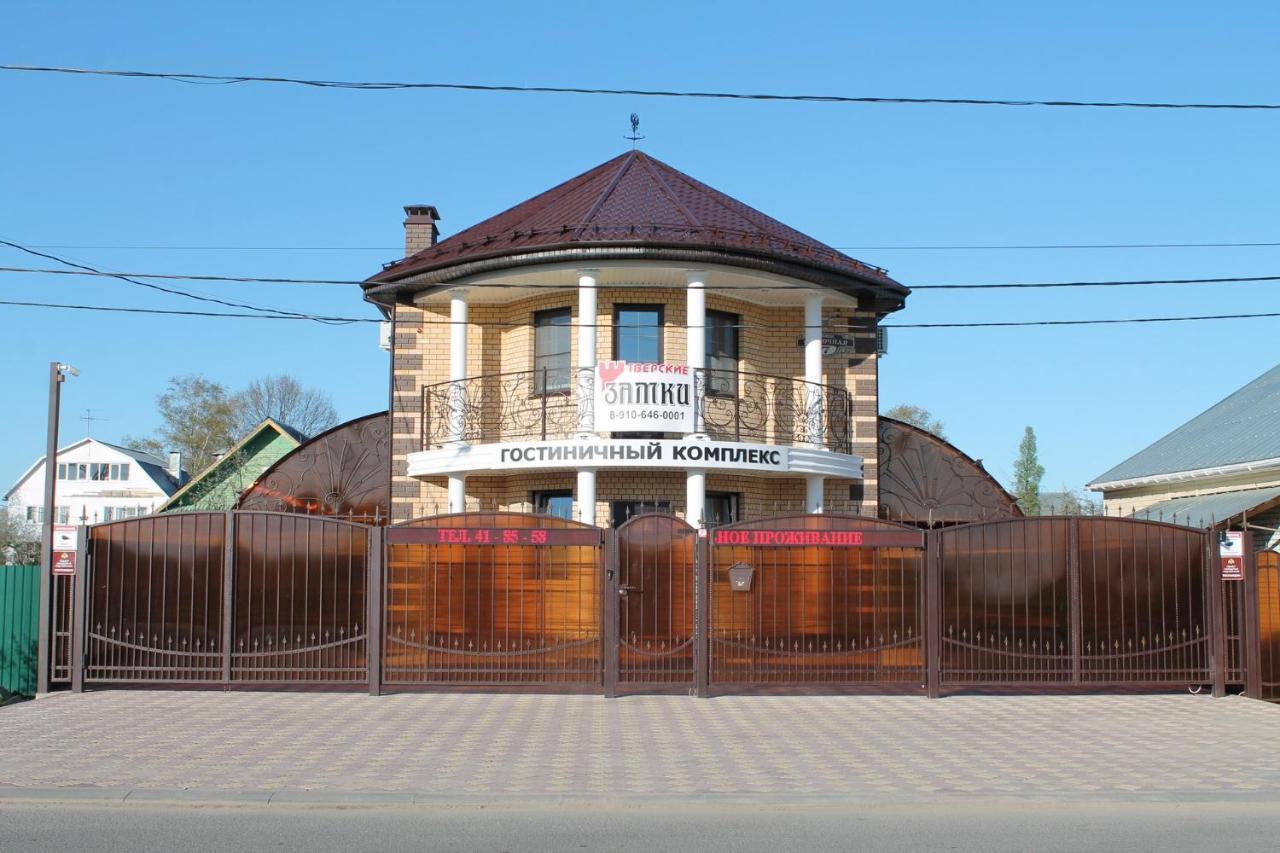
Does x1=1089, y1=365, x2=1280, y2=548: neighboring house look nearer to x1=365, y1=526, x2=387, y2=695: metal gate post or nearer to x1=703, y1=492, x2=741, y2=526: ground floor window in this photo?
x1=703, y1=492, x2=741, y2=526: ground floor window

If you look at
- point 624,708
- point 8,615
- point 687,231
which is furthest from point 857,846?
point 687,231

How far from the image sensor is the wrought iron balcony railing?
20078 mm

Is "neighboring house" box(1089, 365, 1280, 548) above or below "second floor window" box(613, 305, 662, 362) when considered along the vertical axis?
below

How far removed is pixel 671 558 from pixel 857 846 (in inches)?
266

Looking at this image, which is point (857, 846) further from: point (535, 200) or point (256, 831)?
point (535, 200)

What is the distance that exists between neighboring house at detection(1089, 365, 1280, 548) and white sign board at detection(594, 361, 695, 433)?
8507 millimetres

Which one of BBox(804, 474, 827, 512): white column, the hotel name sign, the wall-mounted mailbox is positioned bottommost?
the wall-mounted mailbox

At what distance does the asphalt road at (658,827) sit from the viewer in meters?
7.92

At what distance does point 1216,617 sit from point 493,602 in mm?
8613

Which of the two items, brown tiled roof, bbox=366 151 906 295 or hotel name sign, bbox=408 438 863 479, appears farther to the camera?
brown tiled roof, bbox=366 151 906 295

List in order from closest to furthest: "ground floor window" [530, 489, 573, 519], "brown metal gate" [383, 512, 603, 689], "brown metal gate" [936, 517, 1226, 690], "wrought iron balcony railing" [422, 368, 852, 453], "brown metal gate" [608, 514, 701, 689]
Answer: "brown metal gate" [608, 514, 701, 689]
"brown metal gate" [383, 512, 603, 689]
"brown metal gate" [936, 517, 1226, 690]
"wrought iron balcony railing" [422, 368, 852, 453]
"ground floor window" [530, 489, 573, 519]

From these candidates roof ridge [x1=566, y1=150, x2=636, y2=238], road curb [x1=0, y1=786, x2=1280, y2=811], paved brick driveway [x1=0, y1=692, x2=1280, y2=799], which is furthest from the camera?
roof ridge [x1=566, y1=150, x2=636, y2=238]

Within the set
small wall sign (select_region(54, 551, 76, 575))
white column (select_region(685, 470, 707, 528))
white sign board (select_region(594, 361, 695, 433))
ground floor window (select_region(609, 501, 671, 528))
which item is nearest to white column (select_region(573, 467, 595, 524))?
white sign board (select_region(594, 361, 695, 433))

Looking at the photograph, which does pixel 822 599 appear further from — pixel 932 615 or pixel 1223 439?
pixel 1223 439
